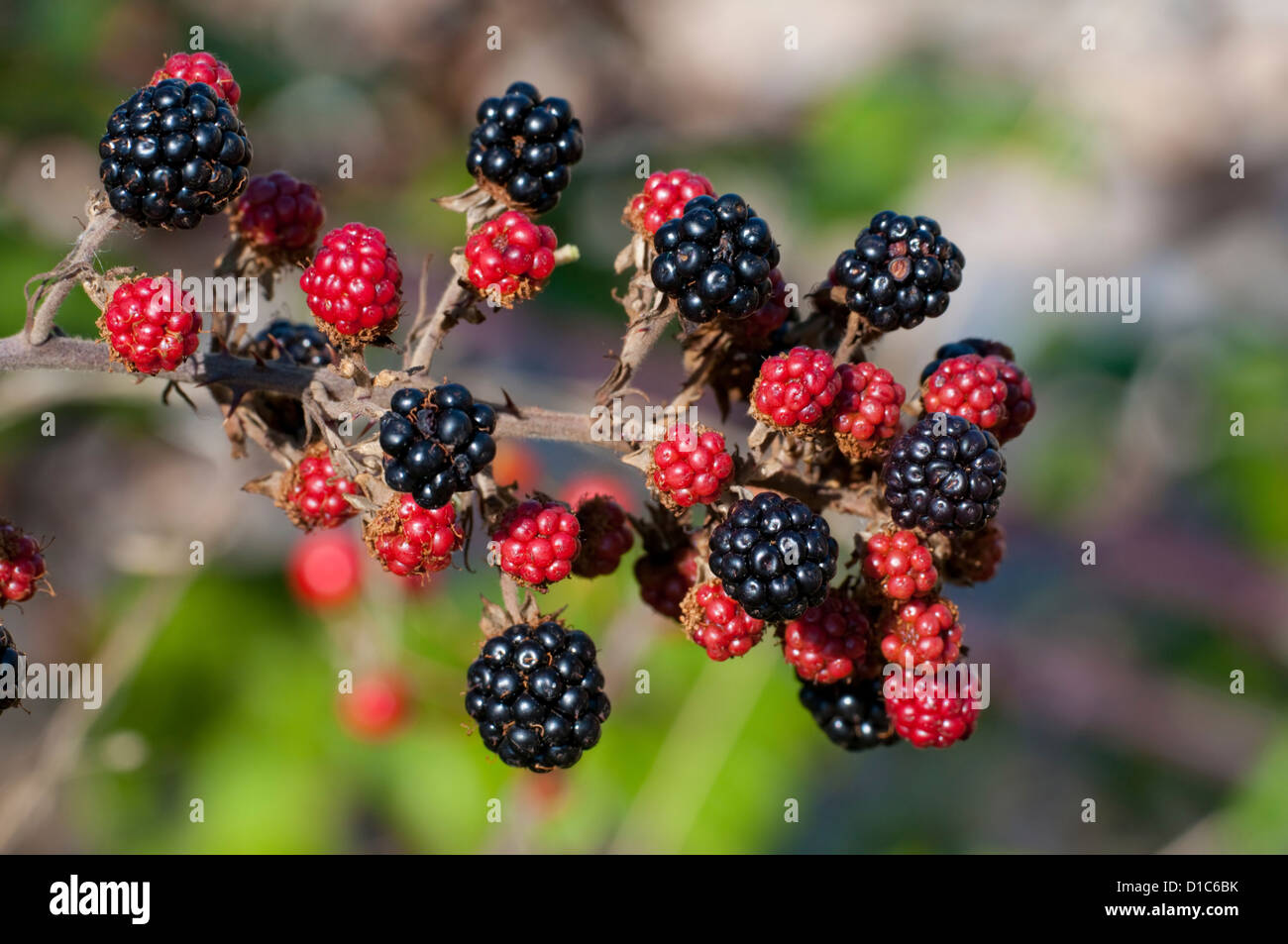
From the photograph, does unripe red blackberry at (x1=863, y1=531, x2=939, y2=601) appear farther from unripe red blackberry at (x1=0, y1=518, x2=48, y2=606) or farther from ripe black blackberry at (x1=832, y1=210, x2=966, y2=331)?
unripe red blackberry at (x1=0, y1=518, x2=48, y2=606)

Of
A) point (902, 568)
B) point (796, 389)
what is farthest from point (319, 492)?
point (902, 568)

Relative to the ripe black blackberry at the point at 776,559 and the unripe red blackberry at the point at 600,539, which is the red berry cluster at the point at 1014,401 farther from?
the unripe red blackberry at the point at 600,539

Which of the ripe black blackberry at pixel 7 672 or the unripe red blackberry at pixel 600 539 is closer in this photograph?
the ripe black blackberry at pixel 7 672

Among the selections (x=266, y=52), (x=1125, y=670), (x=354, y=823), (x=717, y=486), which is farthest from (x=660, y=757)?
(x=266, y=52)

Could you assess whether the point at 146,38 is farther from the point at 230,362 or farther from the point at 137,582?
the point at 230,362

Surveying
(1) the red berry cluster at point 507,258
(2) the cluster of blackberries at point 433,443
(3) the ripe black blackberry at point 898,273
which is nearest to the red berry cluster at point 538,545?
(2) the cluster of blackberries at point 433,443

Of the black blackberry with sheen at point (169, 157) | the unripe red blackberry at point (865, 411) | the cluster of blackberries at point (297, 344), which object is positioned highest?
the black blackberry with sheen at point (169, 157)

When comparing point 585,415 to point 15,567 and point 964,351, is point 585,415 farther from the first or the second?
point 15,567

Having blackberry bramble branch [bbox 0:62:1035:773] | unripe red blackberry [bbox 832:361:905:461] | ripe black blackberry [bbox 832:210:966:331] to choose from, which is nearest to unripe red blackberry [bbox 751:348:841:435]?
blackberry bramble branch [bbox 0:62:1035:773]
